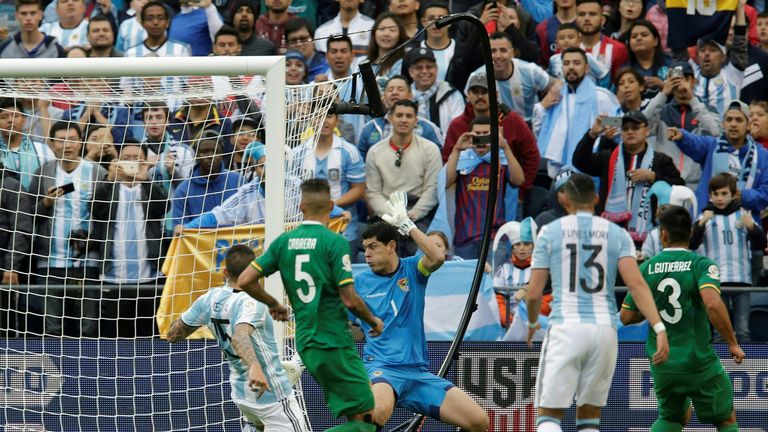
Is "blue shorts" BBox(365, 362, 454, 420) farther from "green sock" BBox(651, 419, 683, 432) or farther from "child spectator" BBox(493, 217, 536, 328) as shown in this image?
"child spectator" BBox(493, 217, 536, 328)

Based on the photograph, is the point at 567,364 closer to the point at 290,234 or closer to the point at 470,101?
the point at 290,234

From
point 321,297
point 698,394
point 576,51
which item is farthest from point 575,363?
point 576,51

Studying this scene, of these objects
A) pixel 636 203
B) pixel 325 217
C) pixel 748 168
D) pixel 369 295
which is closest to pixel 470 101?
pixel 636 203

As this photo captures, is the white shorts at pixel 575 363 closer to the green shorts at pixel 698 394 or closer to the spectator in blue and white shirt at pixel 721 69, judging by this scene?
the green shorts at pixel 698 394

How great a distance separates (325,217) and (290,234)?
28 centimetres

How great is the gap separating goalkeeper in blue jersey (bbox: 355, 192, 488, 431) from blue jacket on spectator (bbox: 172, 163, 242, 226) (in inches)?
90.8

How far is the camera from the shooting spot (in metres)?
13.2

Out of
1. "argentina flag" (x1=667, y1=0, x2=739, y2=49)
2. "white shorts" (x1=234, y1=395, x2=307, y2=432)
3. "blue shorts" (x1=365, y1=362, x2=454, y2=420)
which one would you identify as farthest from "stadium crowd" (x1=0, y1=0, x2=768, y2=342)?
"white shorts" (x1=234, y1=395, x2=307, y2=432)

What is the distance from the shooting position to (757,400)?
1184cm

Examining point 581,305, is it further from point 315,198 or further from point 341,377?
point 315,198

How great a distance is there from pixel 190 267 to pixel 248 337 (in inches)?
111

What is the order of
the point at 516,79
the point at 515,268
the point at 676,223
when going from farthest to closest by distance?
the point at 516,79
the point at 515,268
the point at 676,223

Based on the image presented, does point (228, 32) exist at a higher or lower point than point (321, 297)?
higher

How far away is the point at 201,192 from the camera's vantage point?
13234 millimetres
